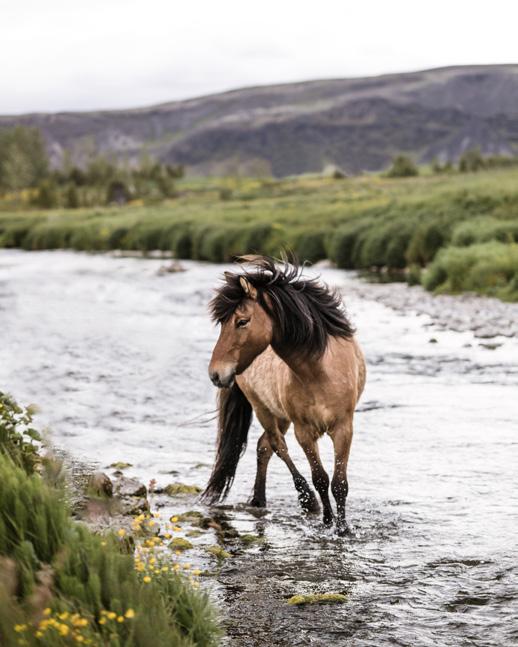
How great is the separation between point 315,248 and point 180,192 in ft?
291

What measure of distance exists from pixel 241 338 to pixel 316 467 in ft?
5.90

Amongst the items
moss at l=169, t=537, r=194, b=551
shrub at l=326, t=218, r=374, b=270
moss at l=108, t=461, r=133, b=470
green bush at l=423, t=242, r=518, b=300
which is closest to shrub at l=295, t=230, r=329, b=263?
shrub at l=326, t=218, r=374, b=270

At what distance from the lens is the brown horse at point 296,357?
7.58 metres

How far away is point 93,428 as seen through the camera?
13.6m

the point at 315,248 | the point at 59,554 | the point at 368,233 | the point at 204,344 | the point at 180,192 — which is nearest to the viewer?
the point at 59,554

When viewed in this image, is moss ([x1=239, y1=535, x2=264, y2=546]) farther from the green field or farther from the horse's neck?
the green field

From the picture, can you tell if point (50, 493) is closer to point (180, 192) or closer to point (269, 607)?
point (269, 607)

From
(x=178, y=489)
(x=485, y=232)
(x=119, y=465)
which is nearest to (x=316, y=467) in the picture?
(x=178, y=489)

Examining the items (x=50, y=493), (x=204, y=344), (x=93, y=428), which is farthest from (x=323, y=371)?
(x=204, y=344)

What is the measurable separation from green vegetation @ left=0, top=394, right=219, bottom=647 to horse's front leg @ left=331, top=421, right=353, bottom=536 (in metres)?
3.31

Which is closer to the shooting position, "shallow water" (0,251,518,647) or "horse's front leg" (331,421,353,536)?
"shallow water" (0,251,518,647)

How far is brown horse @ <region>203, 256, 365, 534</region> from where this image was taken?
7582 mm

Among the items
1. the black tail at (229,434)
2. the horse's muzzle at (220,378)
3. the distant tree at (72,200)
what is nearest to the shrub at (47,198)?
the distant tree at (72,200)

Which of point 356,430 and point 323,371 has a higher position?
point 323,371
